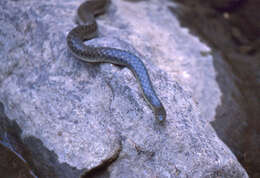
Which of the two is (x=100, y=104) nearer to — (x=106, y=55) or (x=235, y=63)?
(x=106, y=55)

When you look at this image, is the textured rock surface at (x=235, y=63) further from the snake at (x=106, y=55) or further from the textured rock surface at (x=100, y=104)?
the snake at (x=106, y=55)

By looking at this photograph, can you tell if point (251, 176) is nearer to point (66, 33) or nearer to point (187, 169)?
point (187, 169)

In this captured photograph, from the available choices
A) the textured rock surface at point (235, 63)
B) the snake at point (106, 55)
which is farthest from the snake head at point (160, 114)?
the textured rock surface at point (235, 63)

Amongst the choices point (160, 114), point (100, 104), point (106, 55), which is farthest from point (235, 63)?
point (100, 104)

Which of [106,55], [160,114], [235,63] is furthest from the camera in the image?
[235,63]

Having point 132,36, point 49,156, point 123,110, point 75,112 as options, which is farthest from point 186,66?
point 49,156

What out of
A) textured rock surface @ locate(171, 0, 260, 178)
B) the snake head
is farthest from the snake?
textured rock surface @ locate(171, 0, 260, 178)

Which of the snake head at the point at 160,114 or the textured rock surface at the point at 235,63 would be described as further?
the textured rock surface at the point at 235,63
